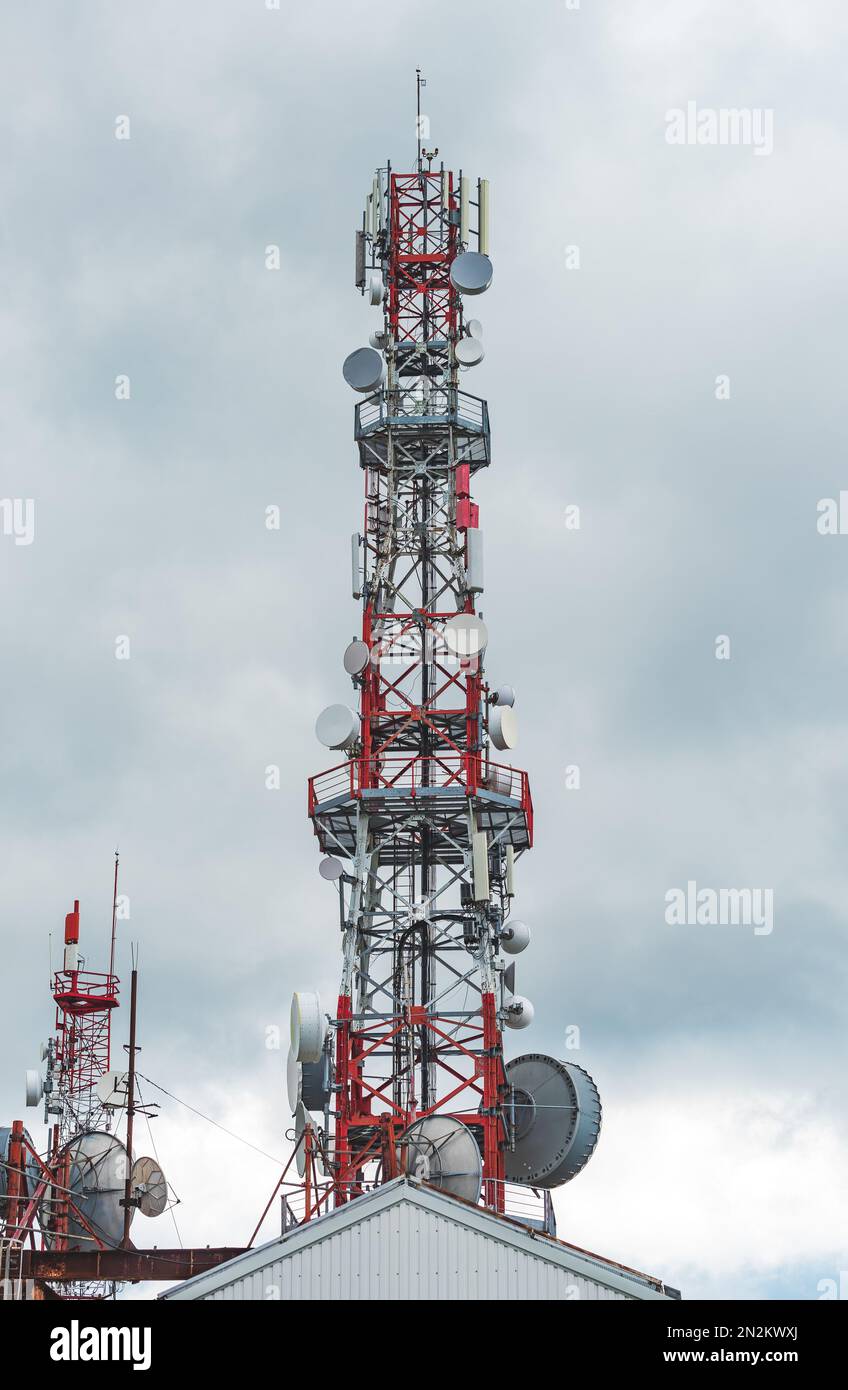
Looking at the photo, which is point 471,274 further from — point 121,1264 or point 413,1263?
point 413,1263

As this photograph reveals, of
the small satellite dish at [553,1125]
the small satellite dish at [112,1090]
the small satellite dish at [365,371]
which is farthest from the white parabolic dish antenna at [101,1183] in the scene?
the small satellite dish at [365,371]

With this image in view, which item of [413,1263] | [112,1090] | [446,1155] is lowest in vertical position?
[413,1263]

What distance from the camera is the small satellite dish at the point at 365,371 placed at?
7188 cm

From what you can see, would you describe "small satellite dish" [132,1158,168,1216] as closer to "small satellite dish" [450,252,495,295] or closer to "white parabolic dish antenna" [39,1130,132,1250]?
"white parabolic dish antenna" [39,1130,132,1250]

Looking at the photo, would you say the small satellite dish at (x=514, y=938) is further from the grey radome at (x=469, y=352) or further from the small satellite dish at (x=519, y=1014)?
the grey radome at (x=469, y=352)

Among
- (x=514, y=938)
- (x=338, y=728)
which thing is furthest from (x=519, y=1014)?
(x=338, y=728)

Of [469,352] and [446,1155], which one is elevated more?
[469,352]

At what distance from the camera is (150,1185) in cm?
7012

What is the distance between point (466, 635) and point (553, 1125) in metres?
15.8

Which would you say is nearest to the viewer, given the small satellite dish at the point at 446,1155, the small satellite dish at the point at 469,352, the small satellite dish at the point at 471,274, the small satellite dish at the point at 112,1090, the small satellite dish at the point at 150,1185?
the small satellite dish at the point at 446,1155

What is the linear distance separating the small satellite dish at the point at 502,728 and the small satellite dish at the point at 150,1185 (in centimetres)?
1865

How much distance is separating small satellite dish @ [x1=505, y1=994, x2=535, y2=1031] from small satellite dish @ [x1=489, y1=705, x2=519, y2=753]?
823cm
